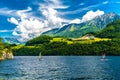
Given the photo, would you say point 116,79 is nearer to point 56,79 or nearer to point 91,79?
point 91,79

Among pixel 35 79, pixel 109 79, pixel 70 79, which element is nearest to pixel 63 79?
pixel 70 79

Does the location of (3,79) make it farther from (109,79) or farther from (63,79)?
(109,79)

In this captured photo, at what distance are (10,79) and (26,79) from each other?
580 cm

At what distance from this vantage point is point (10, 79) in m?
95.8

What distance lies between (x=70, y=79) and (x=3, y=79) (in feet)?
79.7

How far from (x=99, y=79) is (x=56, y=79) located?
15773 millimetres

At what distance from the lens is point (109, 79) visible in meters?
96.0

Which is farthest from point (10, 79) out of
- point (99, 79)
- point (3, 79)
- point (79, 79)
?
point (99, 79)

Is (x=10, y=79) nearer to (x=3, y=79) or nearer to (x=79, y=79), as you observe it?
(x=3, y=79)

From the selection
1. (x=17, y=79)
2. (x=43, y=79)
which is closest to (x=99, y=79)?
(x=43, y=79)

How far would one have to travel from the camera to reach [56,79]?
98438mm

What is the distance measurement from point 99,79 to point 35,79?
76.6 ft

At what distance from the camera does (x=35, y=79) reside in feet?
319

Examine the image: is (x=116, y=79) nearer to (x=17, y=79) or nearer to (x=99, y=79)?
(x=99, y=79)
